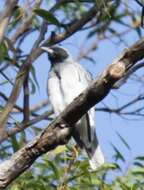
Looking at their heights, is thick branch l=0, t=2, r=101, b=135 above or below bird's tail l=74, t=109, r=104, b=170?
above

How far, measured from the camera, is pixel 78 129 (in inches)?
136

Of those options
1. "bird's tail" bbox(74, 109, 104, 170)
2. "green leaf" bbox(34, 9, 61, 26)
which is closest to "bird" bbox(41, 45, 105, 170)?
"bird's tail" bbox(74, 109, 104, 170)

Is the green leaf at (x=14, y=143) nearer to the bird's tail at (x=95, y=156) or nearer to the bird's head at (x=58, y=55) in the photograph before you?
the bird's tail at (x=95, y=156)

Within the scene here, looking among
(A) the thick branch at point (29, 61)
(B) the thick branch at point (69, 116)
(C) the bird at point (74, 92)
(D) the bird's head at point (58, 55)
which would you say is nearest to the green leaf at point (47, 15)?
(A) the thick branch at point (29, 61)

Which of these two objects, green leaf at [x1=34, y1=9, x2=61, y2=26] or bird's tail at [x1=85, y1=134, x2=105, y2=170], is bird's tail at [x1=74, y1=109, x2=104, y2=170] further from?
green leaf at [x1=34, y1=9, x2=61, y2=26]

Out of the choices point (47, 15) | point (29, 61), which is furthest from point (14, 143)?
point (47, 15)

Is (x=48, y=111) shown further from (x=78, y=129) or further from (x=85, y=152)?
(x=85, y=152)

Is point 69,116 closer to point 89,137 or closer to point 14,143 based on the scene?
point 14,143

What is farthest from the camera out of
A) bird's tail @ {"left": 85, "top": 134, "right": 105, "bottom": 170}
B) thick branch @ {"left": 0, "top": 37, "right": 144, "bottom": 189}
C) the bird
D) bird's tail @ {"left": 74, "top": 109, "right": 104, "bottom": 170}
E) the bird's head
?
the bird's head

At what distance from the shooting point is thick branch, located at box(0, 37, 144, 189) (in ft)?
6.33

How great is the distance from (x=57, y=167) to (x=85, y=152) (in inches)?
21.8

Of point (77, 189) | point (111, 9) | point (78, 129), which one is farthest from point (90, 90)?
point (111, 9)

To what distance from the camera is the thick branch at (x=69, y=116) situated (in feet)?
6.33

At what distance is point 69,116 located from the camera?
2047 millimetres
